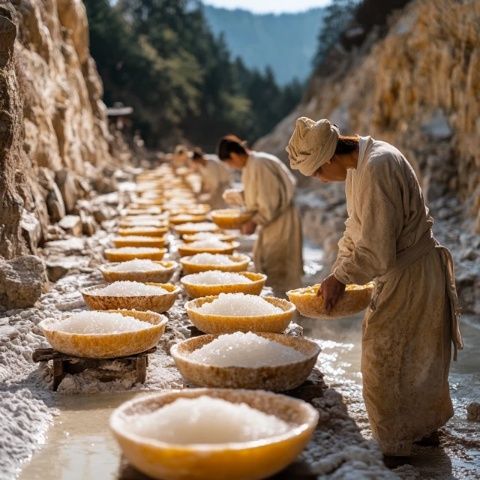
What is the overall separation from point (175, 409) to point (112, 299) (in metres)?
1.67

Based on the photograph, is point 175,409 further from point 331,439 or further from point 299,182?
point 299,182

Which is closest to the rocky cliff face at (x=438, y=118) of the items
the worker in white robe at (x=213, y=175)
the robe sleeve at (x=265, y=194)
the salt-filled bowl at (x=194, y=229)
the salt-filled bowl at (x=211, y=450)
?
the worker in white robe at (x=213, y=175)

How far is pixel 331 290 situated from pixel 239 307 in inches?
18.0

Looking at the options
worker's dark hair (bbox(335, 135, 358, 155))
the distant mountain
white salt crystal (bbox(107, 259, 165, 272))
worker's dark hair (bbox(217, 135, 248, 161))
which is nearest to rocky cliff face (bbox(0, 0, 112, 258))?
white salt crystal (bbox(107, 259, 165, 272))

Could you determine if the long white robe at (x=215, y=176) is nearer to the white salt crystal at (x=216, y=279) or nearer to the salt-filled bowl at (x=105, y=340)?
the white salt crystal at (x=216, y=279)

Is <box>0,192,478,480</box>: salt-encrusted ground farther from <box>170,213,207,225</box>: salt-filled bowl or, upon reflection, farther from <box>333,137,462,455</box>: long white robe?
<box>170,213,207,225</box>: salt-filled bowl

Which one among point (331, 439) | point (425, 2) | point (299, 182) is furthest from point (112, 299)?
point (299, 182)

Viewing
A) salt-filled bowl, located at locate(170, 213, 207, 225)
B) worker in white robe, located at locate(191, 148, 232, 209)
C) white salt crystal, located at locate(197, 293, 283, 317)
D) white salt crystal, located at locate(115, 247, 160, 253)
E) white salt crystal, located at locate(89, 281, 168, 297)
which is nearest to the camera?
white salt crystal, located at locate(197, 293, 283, 317)

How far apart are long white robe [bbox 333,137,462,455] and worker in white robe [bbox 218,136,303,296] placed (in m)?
2.62

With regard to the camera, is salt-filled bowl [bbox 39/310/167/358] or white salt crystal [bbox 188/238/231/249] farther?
white salt crystal [bbox 188/238/231/249]

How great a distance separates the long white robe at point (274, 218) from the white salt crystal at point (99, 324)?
288 centimetres

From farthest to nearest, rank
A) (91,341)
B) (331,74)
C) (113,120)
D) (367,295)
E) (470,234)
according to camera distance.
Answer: (331,74), (113,120), (470,234), (367,295), (91,341)

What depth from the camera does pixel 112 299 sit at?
3.33 metres

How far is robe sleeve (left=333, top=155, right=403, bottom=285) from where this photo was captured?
2.65m
